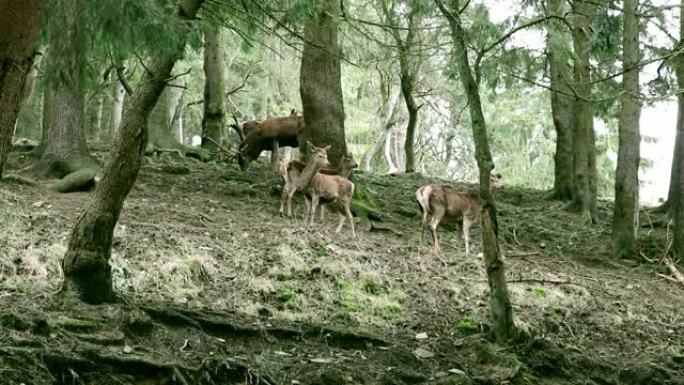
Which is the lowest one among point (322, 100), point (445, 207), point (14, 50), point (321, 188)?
point (445, 207)

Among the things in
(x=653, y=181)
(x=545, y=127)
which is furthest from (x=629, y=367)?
(x=545, y=127)

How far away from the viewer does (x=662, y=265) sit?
1272 centimetres

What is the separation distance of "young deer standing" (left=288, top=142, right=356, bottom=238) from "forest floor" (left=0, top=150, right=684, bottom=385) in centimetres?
36

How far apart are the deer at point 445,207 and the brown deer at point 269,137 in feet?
13.7

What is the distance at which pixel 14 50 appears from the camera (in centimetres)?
449

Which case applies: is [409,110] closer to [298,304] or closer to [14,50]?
[298,304]

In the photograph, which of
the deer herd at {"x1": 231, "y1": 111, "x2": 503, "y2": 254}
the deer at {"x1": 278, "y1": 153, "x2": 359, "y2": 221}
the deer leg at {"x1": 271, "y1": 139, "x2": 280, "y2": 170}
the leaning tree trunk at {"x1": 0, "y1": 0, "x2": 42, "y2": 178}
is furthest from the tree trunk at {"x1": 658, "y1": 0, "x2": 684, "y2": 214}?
the leaning tree trunk at {"x1": 0, "y1": 0, "x2": 42, "y2": 178}

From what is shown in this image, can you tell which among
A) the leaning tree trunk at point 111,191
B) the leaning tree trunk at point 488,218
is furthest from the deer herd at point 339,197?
the leaning tree trunk at point 111,191

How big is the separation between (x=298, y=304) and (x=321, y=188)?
3411mm

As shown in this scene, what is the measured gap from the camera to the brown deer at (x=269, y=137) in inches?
608

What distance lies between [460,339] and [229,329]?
2.52m

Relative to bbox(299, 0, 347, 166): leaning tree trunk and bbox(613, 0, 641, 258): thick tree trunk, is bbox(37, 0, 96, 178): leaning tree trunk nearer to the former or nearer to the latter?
bbox(299, 0, 347, 166): leaning tree trunk

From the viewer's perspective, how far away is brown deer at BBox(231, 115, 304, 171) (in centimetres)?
1545

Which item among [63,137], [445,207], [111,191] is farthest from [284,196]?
[111,191]
